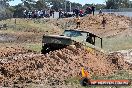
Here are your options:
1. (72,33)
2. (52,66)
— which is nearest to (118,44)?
(72,33)

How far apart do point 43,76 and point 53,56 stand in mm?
1789

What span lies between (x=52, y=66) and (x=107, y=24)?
31.4m

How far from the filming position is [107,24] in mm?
47688

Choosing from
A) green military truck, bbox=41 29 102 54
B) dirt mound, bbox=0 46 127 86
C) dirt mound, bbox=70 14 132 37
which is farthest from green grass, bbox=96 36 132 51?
dirt mound, bbox=0 46 127 86

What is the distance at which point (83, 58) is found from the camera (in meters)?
18.7

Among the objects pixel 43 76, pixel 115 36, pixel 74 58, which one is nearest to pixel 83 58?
pixel 74 58

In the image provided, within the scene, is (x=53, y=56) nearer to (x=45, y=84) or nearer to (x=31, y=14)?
(x=45, y=84)

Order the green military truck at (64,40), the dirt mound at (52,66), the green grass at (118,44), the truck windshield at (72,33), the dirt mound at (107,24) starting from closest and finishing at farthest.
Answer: the dirt mound at (52,66)
the green military truck at (64,40)
the truck windshield at (72,33)
the green grass at (118,44)
the dirt mound at (107,24)

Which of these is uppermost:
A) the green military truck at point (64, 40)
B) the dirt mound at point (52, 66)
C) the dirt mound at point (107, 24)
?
the green military truck at point (64, 40)

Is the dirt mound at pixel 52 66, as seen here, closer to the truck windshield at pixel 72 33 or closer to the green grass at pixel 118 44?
the truck windshield at pixel 72 33

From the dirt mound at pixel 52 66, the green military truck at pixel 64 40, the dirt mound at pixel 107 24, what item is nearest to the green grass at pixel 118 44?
the dirt mound at pixel 107 24

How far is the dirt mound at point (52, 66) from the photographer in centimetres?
1594

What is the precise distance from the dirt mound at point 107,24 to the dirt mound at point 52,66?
22755 millimetres

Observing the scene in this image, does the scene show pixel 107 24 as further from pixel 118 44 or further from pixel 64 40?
pixel 64 40
